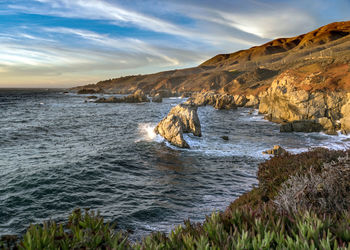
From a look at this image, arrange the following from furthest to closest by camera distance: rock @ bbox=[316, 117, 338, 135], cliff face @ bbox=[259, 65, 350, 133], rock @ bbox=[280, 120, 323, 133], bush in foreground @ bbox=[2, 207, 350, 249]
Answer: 1. cliff face @ bbox=[259, 65, 350, 133]
2. rock @ bbox=[280, 120, 323, 133]
3. rock @ bbox=[316, 117, 338, 135]
4. bush in foreground @ bbox=[2, 207, 350, 249]

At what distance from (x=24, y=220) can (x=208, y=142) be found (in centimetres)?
1880

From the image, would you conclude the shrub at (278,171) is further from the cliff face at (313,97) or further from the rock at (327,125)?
the rock at (327,125)

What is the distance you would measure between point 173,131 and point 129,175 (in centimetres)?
907

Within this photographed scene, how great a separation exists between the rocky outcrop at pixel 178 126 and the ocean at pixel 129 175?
3.23ft

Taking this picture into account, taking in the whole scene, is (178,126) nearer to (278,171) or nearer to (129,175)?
(129,175)

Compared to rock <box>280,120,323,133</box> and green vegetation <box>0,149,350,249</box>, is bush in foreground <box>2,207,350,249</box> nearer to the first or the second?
green vegetation <box>0,149,350,249</box>

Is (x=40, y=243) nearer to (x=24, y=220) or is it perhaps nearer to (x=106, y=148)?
(x=24, y=220)

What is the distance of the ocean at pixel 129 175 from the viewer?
1095 cm

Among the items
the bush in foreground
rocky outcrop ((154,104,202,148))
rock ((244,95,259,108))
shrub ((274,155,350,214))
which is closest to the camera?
the bush in foreground

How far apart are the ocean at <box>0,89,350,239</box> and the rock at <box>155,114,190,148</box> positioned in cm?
88

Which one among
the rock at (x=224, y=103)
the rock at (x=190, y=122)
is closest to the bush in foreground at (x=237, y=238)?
the rock at (x=190, y=122)

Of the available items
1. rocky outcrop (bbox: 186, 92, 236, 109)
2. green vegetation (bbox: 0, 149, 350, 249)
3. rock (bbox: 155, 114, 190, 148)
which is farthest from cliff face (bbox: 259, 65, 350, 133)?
green vegetation (bbox: 0, 149, 350, 249)

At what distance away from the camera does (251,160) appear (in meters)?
19.4

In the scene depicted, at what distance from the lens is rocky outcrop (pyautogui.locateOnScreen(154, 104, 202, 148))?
2369cm
